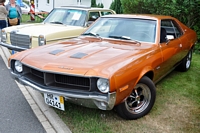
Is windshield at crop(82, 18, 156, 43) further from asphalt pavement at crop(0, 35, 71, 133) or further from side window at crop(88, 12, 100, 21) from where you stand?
side window at crop(88, 12, 100, 21)

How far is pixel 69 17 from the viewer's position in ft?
23.2

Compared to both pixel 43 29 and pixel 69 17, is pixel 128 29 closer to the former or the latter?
pixel 43 29

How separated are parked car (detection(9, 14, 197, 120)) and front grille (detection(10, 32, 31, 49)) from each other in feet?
6.06

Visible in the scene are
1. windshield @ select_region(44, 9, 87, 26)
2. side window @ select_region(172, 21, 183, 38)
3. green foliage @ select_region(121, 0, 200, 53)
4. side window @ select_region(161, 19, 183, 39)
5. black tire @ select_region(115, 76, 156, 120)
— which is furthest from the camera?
green foliage @ select_region(121, 0, 200, 53)

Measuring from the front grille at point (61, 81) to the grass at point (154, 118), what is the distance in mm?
658

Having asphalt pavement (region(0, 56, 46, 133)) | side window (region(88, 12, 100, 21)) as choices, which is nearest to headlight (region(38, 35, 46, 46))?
asphalt pavement (region(0, 56, 46, 133))

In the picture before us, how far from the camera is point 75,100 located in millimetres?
3082

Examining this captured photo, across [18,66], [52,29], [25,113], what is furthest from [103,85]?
[52,29]

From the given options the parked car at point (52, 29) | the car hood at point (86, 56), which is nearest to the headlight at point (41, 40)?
the parked car at point (52, 29)

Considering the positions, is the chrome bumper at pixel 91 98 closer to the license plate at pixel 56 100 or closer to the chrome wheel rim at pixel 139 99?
the license plate at pixel 56 100

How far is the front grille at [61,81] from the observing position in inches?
120

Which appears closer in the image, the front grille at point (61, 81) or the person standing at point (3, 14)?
the front grille at point (61, 81)

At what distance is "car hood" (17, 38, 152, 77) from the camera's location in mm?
3002

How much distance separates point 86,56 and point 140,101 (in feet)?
3.85
